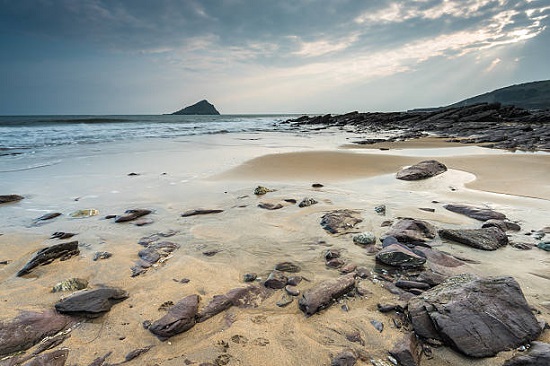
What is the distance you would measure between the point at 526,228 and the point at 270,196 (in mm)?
3517

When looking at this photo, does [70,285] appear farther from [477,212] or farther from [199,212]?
[477,212]

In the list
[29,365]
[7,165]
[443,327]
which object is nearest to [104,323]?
[29,365]

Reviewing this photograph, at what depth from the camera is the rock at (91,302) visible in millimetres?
2029

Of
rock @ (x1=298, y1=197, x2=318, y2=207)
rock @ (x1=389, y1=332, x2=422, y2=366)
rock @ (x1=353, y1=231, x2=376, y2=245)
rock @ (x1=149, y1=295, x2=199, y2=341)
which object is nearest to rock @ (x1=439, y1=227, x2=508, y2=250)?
rock @ (x1=353, y1=231, x2=376, y2=245)

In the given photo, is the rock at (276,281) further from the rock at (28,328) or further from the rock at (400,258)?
the rock at (28,328)

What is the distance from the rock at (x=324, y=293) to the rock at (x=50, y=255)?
8.13 feet

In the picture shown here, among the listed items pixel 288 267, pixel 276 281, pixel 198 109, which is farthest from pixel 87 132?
pixel 198 109

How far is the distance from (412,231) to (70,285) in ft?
11.2

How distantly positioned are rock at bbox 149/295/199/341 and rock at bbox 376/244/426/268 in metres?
1.70

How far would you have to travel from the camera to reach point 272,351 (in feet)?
5.66

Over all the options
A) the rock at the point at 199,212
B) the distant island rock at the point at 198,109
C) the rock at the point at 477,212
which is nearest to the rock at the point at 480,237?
the rock at the point at 477,212

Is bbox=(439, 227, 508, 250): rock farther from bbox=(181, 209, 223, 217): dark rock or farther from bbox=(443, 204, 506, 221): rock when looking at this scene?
bbox=(181, 209, 223, 217): dark rock

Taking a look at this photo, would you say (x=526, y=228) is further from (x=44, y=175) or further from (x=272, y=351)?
(x=44, y=175)

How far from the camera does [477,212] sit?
3.80 meters
